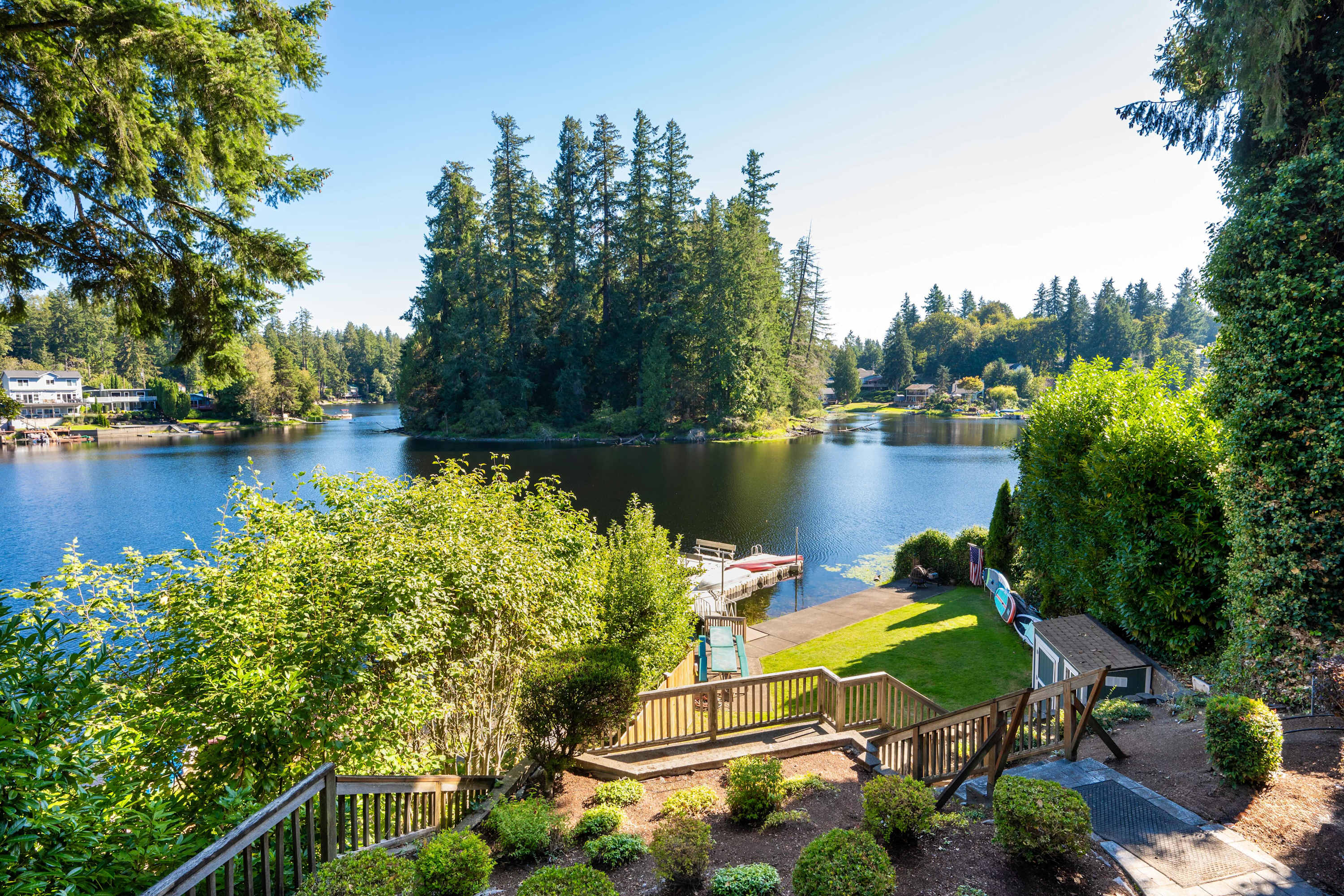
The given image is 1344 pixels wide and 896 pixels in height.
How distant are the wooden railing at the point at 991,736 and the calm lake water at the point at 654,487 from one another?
13930 millimetres

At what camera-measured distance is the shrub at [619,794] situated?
265 inches

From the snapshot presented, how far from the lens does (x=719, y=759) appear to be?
7801mm

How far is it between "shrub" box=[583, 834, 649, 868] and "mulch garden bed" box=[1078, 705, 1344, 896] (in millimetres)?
4831

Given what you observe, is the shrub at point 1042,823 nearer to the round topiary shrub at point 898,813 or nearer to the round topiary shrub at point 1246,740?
the round topiary shrub at point 898,813

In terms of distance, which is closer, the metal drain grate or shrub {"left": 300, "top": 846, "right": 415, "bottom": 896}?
shrub {"left": 300, "top": 846, "right": 415, "bottom": 896}

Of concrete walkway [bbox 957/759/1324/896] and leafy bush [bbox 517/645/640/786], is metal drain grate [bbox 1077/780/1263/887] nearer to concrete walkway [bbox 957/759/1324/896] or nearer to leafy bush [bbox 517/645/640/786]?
concrete walkway [bbox 957/759/1324/896]

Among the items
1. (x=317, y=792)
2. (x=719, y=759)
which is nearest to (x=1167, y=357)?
(x=719, y=759)

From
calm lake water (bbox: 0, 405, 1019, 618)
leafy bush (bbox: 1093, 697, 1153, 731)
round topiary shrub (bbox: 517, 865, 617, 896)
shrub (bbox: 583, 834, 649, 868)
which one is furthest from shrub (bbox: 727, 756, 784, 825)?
calm lake water (bbox: 0, 405, 1019, 618)

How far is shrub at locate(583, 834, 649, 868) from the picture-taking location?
5270mm

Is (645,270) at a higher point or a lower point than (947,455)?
higher

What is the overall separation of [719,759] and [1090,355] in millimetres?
119037

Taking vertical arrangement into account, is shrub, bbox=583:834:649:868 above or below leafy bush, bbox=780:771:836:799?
above

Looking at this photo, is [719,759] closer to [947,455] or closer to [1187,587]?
[1187,587]

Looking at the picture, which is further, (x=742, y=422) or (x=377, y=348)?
(x=377, y=348)
